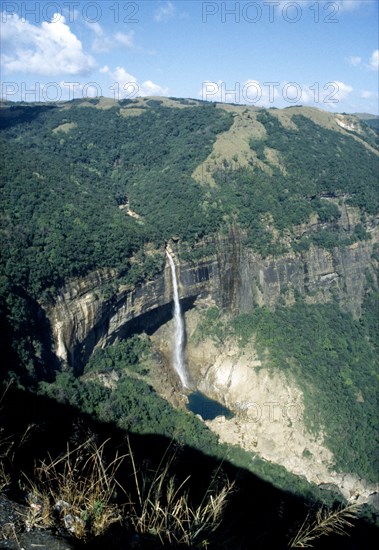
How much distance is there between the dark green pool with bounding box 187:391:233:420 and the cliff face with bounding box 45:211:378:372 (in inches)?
294

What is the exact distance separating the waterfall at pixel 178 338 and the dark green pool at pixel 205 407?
170cm

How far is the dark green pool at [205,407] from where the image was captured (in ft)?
121

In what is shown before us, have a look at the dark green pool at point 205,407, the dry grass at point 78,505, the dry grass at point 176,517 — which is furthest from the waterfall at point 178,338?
the dry grass at point 78,505

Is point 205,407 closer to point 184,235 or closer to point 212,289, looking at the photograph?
point 212,289

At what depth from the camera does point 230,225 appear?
147 ft

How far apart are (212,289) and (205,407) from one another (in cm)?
1099

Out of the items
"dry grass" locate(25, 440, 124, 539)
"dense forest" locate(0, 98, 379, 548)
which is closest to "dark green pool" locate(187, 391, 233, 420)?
"dense forest" locate(0, 98, 379, 548)

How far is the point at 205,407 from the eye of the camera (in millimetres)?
38000

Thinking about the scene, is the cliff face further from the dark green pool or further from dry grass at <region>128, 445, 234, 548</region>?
dry grass at <region>128, 445, 234, 548</region>

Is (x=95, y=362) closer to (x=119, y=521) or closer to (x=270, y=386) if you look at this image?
(x=270, y=386)

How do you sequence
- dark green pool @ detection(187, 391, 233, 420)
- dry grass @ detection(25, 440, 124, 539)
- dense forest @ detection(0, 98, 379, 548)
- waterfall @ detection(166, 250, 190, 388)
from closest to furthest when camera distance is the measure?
dry grass @ detection(25, 440, 124, 539) → dense forest @ detection(0, 98, 379, 548) → dark green pool @ detection(187, 391, 233, 420) → waterfall @ detection(166, 250, 190, 388)

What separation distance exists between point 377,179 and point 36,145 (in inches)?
1718

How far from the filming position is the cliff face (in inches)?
1314

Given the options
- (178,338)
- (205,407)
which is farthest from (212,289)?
(205,407)
